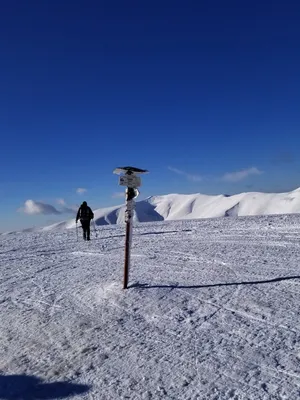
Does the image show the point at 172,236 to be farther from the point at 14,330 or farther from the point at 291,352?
the point at 291,352

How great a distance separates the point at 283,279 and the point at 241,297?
171 centimetres

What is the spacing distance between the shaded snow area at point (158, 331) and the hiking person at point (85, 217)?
348 inches

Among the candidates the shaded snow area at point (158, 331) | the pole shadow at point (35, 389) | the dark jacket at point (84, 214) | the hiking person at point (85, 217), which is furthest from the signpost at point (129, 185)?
the dark jacket at point (84, 214)

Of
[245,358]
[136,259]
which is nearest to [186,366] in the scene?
[245,358]

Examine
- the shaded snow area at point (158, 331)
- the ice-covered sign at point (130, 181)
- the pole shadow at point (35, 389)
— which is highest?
the ice-covered sign at point (130, 181)

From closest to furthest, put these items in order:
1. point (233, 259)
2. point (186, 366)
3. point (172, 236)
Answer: point (186, 366) < point (233, 259) < point (172, 236)

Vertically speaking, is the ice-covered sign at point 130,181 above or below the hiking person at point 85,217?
above

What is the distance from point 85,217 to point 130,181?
13740mm

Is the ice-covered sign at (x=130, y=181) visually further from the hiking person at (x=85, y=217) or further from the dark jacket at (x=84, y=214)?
the dark jacket at (x=84, y=214)

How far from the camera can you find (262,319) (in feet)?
21.5

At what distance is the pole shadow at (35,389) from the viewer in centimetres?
500

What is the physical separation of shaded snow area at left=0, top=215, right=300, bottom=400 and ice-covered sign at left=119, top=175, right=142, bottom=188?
245 cm

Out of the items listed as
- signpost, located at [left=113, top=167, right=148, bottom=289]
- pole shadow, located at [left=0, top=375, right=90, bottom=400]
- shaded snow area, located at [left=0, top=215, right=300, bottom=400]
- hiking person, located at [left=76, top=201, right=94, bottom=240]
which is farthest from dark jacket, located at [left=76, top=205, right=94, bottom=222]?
pole shadow, located at [left=0, top=375, right=90, bottom=400]

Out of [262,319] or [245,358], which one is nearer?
[245,358]
